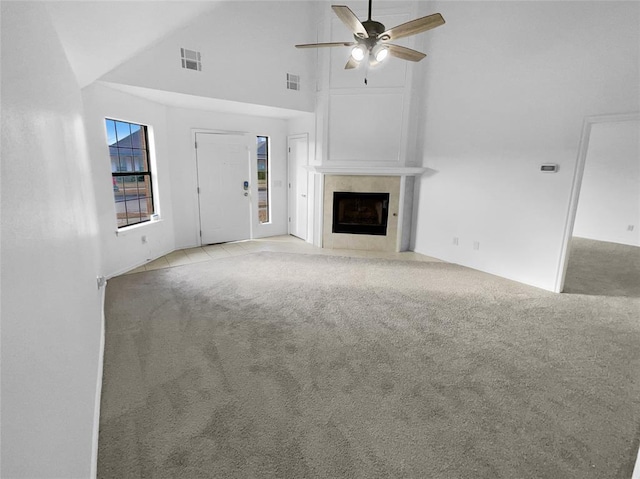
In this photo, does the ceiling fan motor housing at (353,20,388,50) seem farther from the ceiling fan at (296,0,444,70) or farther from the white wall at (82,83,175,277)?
the white wall at (82,83,175,277)

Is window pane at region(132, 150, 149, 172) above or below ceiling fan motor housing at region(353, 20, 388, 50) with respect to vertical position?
below

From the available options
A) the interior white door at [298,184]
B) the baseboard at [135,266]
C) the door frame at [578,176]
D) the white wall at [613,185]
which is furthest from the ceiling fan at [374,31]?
the white wall at [613,185]

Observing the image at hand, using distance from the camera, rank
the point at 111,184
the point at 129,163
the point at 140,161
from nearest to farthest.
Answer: the point at 111,184
the point at 129,163
the point at 140,161

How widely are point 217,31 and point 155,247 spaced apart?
325 centimetres

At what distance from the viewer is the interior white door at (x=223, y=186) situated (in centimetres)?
584

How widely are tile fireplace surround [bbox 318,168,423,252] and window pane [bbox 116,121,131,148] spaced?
300 centimetres

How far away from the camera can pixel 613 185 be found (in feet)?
Answer: 21.4

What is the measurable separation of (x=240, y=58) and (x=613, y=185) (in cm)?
722

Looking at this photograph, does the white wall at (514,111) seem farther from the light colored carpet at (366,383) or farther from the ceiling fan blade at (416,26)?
the ceiling fan blade at (416,26)

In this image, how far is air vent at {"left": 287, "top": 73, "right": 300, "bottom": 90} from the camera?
5.45 metres

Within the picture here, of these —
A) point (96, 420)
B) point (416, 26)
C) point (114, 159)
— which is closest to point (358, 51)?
point (416, 26)

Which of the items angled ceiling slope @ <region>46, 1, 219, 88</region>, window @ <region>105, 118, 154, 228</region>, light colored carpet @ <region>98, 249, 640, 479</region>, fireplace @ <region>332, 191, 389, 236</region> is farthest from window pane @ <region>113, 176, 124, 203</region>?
fireplace @ <region>332, 191, 389, 236</region>

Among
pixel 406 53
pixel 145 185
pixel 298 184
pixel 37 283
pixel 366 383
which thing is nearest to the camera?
pixel 37 283

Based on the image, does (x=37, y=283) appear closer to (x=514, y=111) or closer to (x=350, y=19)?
(x=350, y=19)
